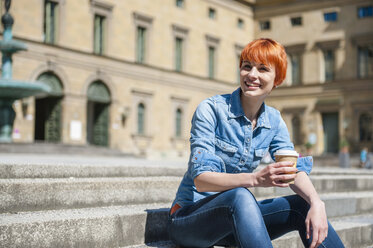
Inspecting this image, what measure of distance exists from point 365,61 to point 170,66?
40.7ft

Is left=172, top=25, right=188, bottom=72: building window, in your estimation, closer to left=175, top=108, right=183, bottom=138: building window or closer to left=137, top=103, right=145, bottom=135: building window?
left=175, top=108, right=183, bottom=138: building window

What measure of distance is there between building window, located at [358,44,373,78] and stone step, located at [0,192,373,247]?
30.5 metres

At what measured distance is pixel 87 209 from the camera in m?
3.95

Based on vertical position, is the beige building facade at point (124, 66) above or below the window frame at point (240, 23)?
below

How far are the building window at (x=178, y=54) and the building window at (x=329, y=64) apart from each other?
387 inches

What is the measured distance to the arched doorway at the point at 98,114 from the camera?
25797 millimetres

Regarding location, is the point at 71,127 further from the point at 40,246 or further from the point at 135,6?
the point at 40,246

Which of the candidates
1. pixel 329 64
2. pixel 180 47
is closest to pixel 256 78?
pixel 180 47

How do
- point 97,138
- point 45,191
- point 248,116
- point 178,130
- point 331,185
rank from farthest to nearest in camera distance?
point 178,130 < point 97,138 < point 331,185 < point 45,191 < point 248,116

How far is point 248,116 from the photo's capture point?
336cm

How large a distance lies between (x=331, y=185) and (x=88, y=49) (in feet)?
65.9

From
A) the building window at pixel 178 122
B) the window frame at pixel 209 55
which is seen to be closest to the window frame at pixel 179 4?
the window frame at pixel 209 55

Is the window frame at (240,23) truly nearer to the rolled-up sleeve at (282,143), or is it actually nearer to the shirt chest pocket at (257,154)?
the rolled-up sleeve at (282,143)

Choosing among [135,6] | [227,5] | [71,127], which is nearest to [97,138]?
[71,127]
